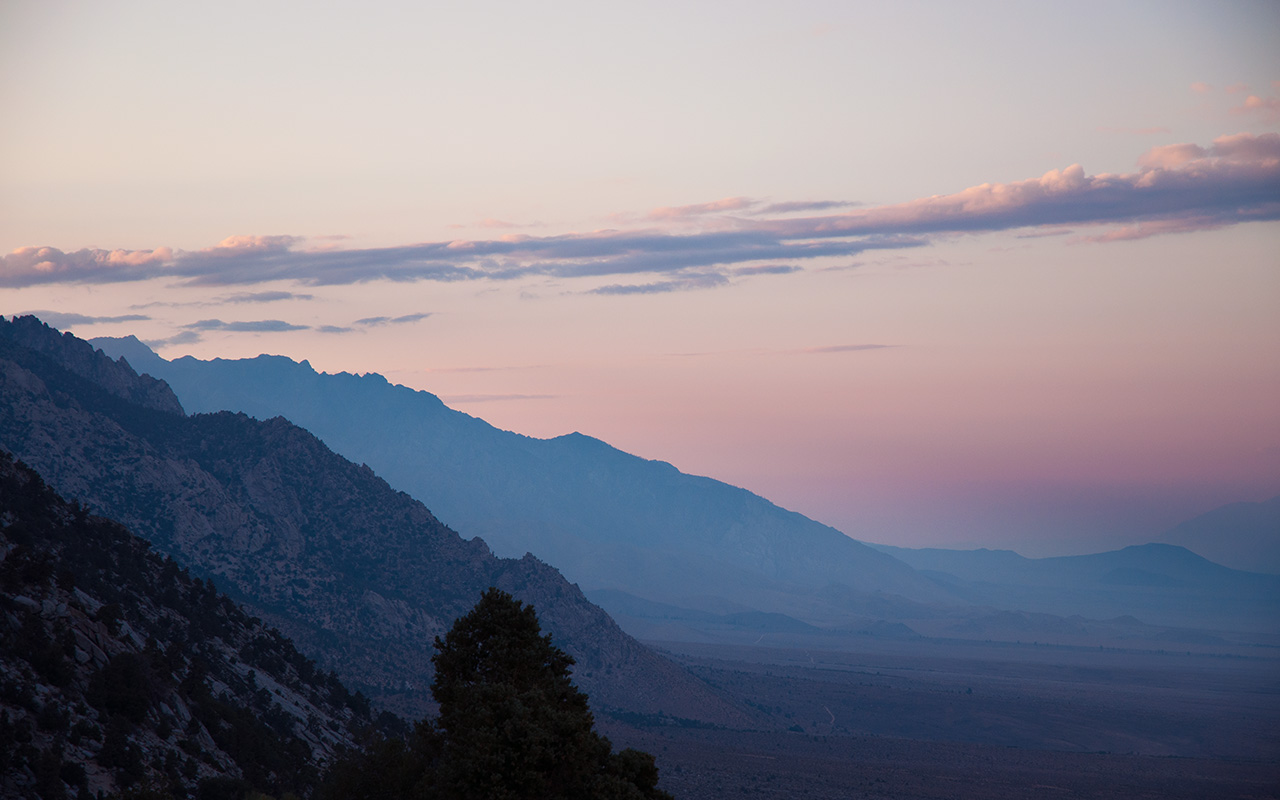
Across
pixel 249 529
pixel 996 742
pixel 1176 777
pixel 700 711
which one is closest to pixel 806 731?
pixel 700 711

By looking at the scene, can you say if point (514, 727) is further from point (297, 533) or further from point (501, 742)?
point (297, 533)

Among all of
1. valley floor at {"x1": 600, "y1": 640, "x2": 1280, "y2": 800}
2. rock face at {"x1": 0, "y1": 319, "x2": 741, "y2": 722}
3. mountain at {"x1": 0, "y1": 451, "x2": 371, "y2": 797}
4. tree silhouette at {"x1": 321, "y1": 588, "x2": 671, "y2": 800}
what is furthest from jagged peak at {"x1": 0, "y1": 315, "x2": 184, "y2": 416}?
tree silhouette at {"x1": 321, "y1": 588, "x2": 671, "y2": 800}

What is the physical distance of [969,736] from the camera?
130 metres

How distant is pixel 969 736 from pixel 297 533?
86118 mm

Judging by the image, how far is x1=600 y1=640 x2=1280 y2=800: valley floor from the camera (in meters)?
90.4

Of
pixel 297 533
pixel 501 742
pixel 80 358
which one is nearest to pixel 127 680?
pixel 501 742

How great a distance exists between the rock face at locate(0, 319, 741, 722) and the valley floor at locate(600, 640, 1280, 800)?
62.2 ft

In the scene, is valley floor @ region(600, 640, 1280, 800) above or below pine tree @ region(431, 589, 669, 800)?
below

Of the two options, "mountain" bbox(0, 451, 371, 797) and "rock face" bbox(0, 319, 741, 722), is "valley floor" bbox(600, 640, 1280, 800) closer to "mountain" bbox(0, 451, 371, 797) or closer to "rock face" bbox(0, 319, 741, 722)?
"rock face" bbox(0, 319, 741, 722)

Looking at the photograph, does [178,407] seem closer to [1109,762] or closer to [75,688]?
[75,688]

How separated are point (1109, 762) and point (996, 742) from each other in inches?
823

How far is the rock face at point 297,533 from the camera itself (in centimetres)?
9669

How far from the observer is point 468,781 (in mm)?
30234

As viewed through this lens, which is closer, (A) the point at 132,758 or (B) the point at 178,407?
(A) the point at 132,758
